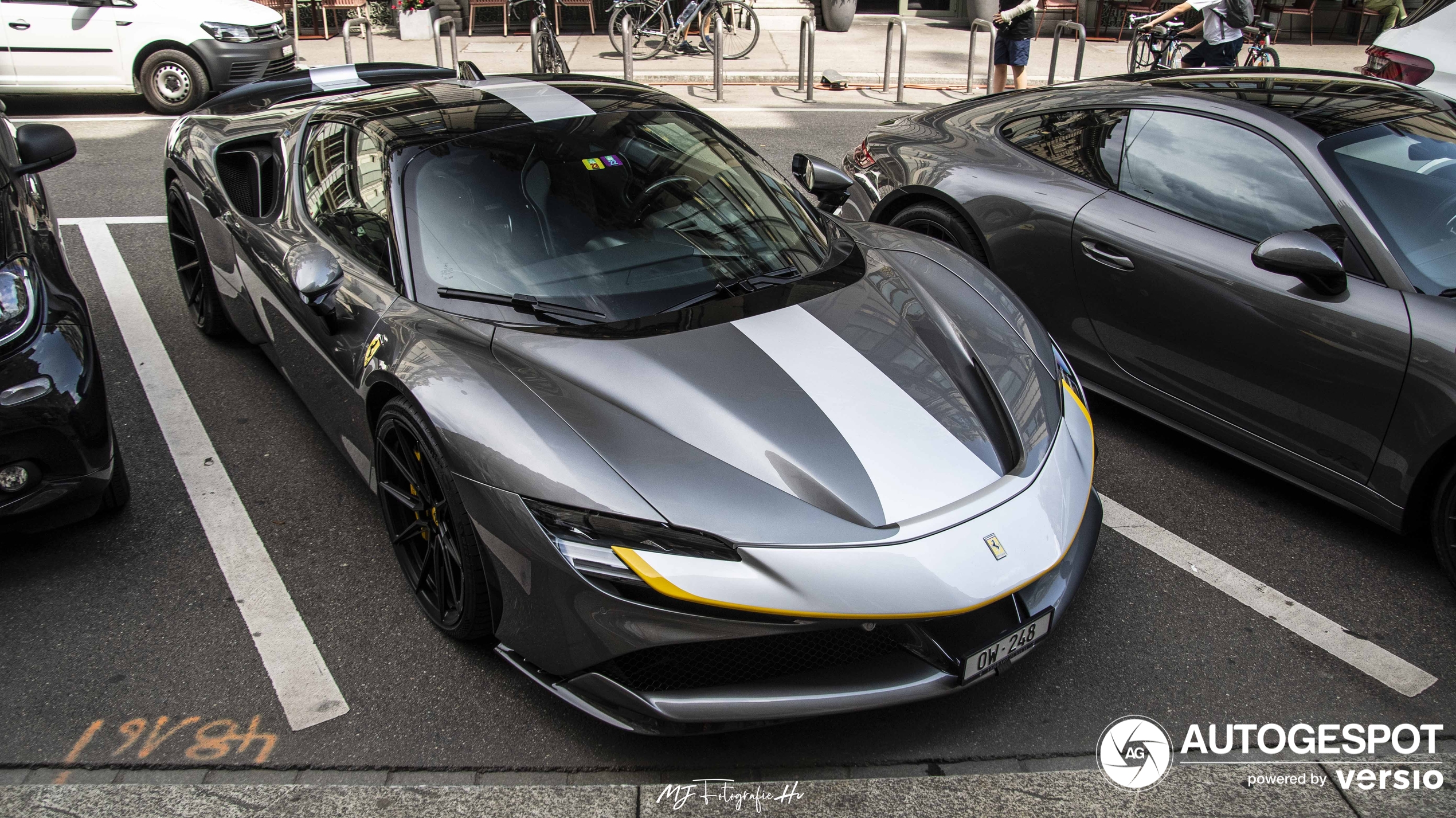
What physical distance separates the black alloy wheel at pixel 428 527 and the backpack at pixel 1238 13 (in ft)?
26.7

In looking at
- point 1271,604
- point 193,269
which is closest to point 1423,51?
point 1271,604

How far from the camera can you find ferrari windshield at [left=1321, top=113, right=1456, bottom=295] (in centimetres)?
330

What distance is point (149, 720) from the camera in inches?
110

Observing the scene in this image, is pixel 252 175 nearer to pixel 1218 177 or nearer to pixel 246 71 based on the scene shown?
pixel 1218 177

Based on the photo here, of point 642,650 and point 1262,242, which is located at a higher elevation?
point 1262,242

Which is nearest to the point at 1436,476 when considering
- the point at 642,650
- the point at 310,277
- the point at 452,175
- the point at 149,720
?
the point at 642,650

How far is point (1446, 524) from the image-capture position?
316 centimetres

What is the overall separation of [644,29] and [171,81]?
19.5 feet

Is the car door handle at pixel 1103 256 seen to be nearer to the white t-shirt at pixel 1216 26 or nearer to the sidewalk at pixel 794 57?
the white t-shirt at pixel 1216 26

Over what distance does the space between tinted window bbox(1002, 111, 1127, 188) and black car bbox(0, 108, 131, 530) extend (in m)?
3.61

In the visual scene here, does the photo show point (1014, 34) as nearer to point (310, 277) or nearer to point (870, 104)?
point (870, 104)

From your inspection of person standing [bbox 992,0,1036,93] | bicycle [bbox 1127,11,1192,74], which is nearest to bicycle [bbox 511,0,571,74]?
person standing [bbox 992,0,1036,93]

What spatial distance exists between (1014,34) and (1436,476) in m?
7.95

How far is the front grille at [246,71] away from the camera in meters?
10.0
